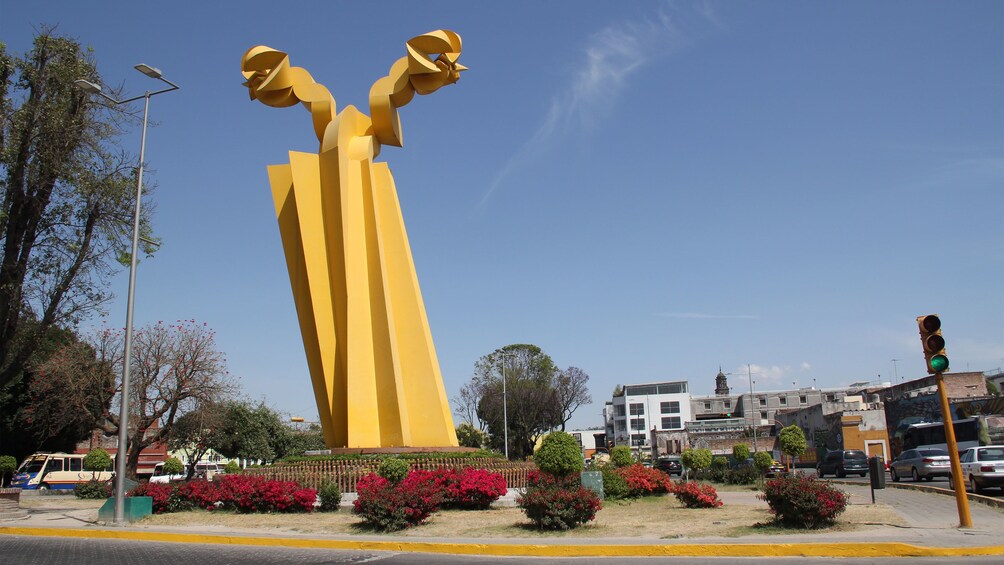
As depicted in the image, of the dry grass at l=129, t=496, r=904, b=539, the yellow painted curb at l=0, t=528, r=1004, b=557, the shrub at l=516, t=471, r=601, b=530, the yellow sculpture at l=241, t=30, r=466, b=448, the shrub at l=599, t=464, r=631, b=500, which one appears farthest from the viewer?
the yellow sculpture at l=241, t=30, r=466, b=448

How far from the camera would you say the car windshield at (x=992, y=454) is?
20172 millimetres

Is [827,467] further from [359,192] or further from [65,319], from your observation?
[65,319]

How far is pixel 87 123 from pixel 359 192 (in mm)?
7970

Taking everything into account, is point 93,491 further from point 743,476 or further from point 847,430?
point 847,430

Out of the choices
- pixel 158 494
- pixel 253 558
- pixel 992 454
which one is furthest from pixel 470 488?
pixel 992 454

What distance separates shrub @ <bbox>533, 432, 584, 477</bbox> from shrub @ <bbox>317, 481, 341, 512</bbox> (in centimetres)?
477

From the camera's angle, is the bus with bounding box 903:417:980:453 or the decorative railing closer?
the decorative railing

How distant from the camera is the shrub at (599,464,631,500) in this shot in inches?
772

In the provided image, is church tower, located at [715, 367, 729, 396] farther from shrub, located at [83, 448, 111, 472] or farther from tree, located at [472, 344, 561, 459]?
shrub, located at [83, 448, 111, 472]

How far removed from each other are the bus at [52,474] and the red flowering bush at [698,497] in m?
29.4

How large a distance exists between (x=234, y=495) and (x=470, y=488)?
5668 millimetres

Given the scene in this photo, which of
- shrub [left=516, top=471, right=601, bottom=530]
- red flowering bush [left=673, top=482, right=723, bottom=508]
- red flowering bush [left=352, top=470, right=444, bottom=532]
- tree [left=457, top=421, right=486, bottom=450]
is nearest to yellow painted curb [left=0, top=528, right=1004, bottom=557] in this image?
red flowering bush [left=352, top=470, right=444, bottom=532]

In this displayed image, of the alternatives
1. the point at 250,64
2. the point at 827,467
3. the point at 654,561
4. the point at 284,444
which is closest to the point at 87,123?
the point at 250,64

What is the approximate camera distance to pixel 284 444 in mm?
47406
